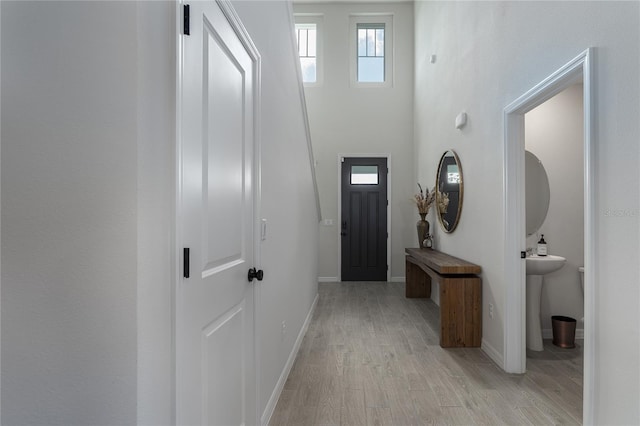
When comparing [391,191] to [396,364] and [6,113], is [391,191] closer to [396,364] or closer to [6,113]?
[396,364]

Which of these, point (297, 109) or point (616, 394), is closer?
point (616, 394)

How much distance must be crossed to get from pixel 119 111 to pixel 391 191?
5816mm

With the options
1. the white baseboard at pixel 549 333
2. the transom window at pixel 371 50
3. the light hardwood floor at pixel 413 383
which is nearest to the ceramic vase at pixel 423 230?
the light hardwood floor at pixel 413 383

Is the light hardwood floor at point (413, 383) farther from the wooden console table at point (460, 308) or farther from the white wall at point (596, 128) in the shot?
the white wall at point (596, 128)

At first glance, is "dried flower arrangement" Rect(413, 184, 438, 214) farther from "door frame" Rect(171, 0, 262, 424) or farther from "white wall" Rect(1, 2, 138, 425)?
"white wall" Rect(1, 2, 138, 425)

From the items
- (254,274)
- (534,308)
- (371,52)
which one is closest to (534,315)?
(534,308)

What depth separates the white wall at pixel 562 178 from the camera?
3330 millimetres

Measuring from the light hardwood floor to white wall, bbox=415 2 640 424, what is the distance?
40 cm

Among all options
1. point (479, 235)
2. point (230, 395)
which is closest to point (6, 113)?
point (230, 395)

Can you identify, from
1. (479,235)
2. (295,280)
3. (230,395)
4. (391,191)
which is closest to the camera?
(230,395)

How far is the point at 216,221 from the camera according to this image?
1.23 m

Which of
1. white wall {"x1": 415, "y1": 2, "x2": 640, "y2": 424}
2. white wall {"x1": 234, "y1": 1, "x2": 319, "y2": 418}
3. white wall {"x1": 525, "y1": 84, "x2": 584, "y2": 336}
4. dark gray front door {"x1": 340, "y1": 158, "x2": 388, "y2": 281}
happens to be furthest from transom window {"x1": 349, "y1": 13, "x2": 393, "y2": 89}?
white wall {"x1": 234, "y1": 1, "x2": 319, "y2": 418}

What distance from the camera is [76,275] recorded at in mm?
757

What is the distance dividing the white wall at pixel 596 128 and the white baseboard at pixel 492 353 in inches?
1.4
